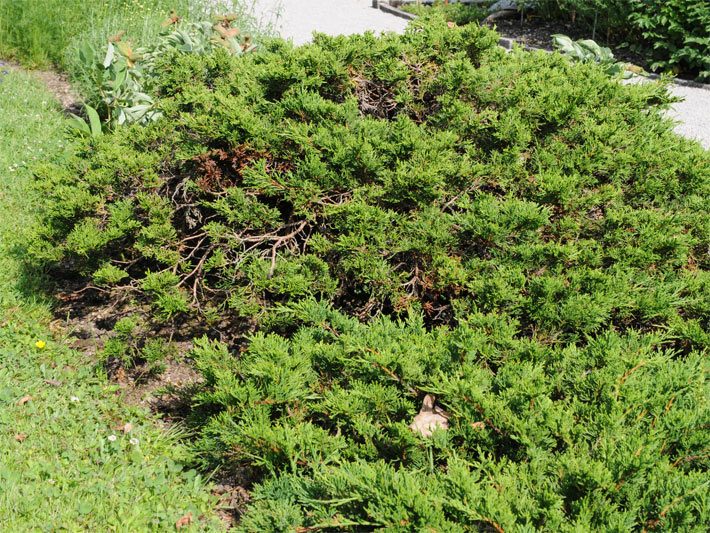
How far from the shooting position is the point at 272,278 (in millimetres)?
3289

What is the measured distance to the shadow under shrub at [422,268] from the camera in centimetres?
226

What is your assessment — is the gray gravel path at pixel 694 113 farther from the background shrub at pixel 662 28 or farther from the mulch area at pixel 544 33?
the mulch area at pixel 544 33

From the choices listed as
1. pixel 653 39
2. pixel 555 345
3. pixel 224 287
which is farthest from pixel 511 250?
pixel 653 39

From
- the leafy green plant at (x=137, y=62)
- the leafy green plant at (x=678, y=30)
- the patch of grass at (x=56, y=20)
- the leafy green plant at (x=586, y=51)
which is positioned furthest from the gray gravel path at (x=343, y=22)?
the leafy green plant at (x=137, y=62)

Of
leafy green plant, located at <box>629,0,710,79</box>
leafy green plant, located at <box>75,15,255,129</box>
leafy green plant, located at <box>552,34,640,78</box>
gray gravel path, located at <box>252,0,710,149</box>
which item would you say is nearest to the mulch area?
leafy green plant, located at <box>629,0,710,79</box>

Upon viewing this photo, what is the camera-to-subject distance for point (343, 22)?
12.2m

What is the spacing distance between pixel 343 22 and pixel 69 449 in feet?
34.1

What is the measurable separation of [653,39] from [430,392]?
30.0 ft

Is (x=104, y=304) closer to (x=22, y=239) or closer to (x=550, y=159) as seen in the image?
(x=22, y=239)

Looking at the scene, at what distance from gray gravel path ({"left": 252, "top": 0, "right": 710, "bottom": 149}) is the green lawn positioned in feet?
20.0

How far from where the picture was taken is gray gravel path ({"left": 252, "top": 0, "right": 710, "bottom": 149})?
832 centimetres

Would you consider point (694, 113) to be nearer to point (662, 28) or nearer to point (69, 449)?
point (662, 28)

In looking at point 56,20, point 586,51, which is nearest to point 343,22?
point 56,20

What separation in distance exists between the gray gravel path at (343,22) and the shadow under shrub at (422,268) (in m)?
4.65
